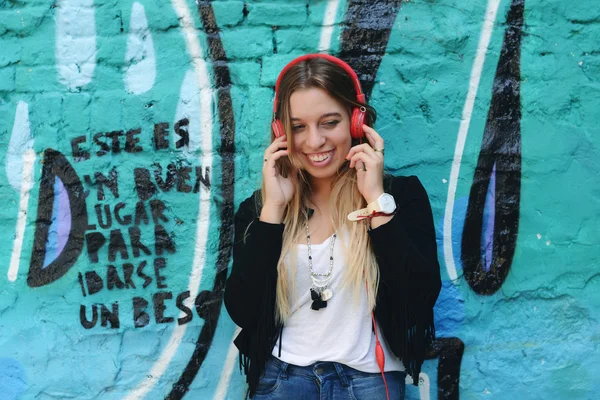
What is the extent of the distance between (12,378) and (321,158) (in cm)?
176

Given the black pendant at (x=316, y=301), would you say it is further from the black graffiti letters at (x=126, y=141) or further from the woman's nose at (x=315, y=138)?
the black graffiti letters at (x=126, y=141)

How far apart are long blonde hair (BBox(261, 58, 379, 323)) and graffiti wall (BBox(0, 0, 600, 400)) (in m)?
0.49

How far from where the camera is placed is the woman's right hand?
6.77 feet

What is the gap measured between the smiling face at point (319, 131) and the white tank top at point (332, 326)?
0.28 meters

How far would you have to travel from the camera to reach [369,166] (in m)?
2.00

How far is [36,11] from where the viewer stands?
2.53 m

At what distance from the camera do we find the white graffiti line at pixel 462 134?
103 inches

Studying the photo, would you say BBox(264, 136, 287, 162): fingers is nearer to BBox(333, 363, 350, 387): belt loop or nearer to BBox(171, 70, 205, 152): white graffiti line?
BBox(171, 70, 205, 152): white graffiti line

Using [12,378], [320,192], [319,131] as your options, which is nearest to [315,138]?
[319,131]

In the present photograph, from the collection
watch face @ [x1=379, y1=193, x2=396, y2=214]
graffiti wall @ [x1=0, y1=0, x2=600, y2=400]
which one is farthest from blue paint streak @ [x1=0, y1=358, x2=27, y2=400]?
watch face @ [x1=379, y1=193, x2=396, y2=214]

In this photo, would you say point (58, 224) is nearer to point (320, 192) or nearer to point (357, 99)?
point (320, 192)

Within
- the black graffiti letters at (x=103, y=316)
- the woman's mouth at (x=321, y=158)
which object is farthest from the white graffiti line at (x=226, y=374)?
the woman's mouth at (x=321, y=158)

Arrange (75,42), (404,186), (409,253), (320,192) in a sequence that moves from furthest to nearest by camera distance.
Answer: (75,42), (320,192), (404,186), (409,253)

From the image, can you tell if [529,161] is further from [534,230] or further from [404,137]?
[404,137]
